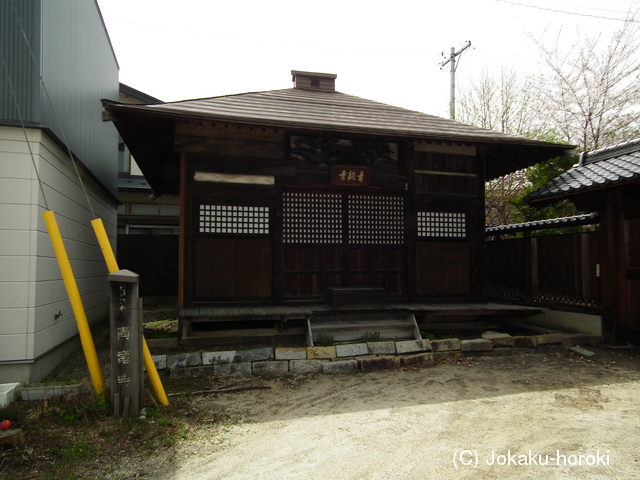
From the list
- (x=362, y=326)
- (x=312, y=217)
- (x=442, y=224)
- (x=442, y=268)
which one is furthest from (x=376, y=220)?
(x=362, y=326)

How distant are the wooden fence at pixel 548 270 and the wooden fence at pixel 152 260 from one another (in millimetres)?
10397

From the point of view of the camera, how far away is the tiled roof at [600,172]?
6.92 meters

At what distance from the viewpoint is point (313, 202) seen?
838 cm

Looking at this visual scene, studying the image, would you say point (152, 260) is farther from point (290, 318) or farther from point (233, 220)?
point (290, 318)

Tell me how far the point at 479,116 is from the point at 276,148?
14.6 m

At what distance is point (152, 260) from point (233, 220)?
773cm

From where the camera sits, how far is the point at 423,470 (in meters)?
3.54

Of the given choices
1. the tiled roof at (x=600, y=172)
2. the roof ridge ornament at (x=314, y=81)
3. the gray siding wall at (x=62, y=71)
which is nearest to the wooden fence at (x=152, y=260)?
the gray siding wall at (x=62, y=71)

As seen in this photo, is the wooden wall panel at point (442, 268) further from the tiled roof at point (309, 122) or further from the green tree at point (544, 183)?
the green tree at point (544, 183)

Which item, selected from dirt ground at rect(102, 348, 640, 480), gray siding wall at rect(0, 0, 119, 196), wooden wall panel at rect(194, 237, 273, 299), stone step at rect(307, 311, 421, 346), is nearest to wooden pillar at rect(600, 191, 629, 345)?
dirt ground at rect(102, 348, 640, 480)

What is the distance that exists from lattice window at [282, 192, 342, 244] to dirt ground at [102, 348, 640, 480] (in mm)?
3043

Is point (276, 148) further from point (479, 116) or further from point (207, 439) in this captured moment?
point (479, 116)

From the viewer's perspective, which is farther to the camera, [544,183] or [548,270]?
[544,183]

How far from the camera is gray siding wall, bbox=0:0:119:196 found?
566cm
